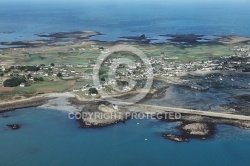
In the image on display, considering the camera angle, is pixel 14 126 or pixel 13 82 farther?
pixel 13 82

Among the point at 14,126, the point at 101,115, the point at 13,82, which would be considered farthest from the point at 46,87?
the point at 101,115

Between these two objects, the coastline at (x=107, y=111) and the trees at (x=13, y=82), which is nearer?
the coastline at (x=107, y=111)

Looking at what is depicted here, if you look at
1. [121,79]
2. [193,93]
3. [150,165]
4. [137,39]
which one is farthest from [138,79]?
[137,39]

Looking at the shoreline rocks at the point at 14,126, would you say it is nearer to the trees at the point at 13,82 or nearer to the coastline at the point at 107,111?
the coastline at the point at 107,111

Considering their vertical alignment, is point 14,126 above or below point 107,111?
below

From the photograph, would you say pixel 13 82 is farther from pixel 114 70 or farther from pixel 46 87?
pixel 114 70

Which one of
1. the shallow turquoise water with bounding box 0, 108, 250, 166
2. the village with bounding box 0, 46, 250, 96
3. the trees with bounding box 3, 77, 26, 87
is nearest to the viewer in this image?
→ the shallow turquoise water with bounding box 0, 108, 250, 166

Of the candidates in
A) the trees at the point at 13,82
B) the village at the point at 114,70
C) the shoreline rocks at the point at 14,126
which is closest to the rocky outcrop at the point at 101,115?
the village at the point at 114,70

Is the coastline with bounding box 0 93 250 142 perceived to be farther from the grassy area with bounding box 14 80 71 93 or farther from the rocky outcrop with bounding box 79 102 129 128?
the grassy area with bounding box 14 80 71 93

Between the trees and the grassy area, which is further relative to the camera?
the trees

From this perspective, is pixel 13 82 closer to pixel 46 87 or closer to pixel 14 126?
pixel 46 87

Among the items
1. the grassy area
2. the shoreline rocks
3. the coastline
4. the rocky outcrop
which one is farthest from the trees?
the shoreline rocks
